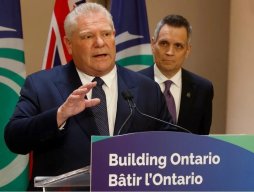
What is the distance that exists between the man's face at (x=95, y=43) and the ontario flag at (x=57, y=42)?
4.39 ft

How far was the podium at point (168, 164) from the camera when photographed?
3.64ft

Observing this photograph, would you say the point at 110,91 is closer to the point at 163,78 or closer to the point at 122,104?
the point at 122,104

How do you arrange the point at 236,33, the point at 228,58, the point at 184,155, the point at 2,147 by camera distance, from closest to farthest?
the point at 184,155, the point at 2,147, the point at 236,33, the point at 228,58

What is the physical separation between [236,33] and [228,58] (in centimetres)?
40

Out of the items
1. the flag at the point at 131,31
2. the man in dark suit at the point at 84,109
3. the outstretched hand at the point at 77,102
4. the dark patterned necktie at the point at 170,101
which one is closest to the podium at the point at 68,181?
the outstretched hand at the point at 77,102

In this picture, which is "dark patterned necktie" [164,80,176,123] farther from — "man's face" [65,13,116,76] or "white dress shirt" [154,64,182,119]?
"man's face" [65,13,116,76]

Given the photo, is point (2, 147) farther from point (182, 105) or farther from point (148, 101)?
point (148, 101)

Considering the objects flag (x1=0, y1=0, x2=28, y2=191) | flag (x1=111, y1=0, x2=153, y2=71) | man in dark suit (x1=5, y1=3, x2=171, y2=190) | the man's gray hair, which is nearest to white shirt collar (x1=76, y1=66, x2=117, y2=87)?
man in dark suit (x1=5, y1=3, x2=171, y2=190)

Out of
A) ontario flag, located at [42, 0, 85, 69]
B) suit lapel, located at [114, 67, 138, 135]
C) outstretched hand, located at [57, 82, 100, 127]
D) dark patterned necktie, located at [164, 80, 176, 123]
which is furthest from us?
ontario flag, located at [42, 0, 85, 69]

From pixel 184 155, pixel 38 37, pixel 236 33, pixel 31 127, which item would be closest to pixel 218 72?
pixel 236 33

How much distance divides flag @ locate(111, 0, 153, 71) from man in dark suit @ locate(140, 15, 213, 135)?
585mm

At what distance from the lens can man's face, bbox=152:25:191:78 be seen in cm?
277

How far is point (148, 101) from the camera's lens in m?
1.92

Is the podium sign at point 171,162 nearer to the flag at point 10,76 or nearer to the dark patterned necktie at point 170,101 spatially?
the dark patterned necktie at point 170,101
